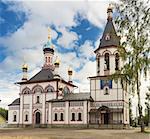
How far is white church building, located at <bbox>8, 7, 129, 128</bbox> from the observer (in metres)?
39.8

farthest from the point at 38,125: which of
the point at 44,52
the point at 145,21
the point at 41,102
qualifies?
the point at 145,21

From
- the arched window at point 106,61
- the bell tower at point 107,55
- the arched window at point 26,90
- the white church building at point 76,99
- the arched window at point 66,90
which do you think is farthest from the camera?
the arched window at point 26,90

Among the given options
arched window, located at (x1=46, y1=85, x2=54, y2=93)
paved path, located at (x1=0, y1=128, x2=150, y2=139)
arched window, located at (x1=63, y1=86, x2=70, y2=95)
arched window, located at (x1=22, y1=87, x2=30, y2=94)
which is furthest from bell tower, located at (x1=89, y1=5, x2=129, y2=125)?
paved path, located at (x1=0, y1=128, x2=150, y2=139)

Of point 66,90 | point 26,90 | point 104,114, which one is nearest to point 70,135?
point 104,114

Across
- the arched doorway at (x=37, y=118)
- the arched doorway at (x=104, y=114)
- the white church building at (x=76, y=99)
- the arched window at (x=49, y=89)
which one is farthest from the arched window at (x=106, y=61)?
the arched doorway at (x=37, y=118)

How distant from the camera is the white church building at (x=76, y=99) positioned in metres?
39.8

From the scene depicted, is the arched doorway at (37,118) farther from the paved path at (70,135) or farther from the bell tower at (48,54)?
the paved path at (70,135)

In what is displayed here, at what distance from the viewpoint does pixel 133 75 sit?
A: 25.0m

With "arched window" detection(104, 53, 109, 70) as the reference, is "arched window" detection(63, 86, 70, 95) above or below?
below

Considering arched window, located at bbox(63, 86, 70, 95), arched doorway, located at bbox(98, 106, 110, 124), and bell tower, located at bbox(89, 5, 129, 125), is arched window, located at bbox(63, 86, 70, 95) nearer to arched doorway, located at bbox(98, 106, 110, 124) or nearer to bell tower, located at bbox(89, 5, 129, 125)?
bell tower, located at bbox(89, 5, 129, 125)

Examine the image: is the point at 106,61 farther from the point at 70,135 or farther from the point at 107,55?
the point at 70,135

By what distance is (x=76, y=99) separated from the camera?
4222cm

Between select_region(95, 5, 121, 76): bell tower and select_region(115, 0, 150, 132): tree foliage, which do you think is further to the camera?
select_region(95, 5, 121, 76): bell tower

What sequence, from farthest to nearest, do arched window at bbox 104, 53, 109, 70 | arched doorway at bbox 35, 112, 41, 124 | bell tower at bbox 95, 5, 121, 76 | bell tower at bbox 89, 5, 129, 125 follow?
1. arched doorway at bbox 35, 112, 41, 124
2. arched window at bbox 104, 53, 109, 70
3. bell tower at bbox 95, 5, 121, 76
4. bell tower at bbox 89, 5, 129, 125
